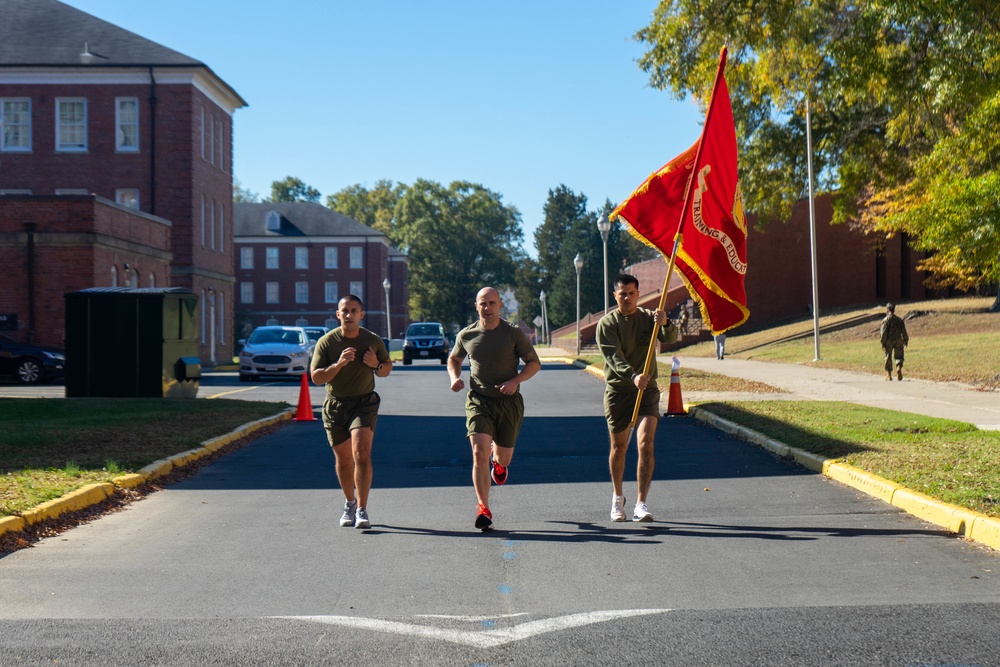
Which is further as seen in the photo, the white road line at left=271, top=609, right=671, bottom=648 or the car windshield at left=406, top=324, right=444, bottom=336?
the car windshield at left=406, top=324, right=444, bottom=336

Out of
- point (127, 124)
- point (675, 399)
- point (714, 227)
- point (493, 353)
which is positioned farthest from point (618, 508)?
point (127, 124)

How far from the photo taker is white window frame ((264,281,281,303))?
9669 cm

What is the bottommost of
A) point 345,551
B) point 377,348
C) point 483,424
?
point 345,551

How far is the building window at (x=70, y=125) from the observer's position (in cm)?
4888

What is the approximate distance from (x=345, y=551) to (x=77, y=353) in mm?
15864

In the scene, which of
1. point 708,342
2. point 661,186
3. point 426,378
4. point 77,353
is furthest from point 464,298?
point 661,186

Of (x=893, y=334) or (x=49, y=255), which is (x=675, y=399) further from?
(x=49, y=255)

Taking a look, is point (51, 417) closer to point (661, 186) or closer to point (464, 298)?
point (661, 186)

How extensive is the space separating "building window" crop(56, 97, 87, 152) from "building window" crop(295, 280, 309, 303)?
47.5 m

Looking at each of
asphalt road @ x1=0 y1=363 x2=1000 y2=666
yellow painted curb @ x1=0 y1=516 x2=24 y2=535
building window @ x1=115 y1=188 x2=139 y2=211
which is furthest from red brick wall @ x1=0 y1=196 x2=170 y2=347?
yellow painted curb @ x1=0 y1=516 x2=24 y2=535

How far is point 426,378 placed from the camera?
33.9 meters

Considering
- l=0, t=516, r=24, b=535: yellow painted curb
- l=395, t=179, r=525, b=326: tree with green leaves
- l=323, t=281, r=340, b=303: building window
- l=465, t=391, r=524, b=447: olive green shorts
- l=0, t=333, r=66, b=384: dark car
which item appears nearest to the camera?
l=0, t=516, r=24, b=535: yellow painted curb

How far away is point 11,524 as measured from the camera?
854 cm

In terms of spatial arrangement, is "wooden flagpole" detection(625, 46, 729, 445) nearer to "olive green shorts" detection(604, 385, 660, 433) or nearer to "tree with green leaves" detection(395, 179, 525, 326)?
"olive green shorts" detection(604, 385, 660, 433)
